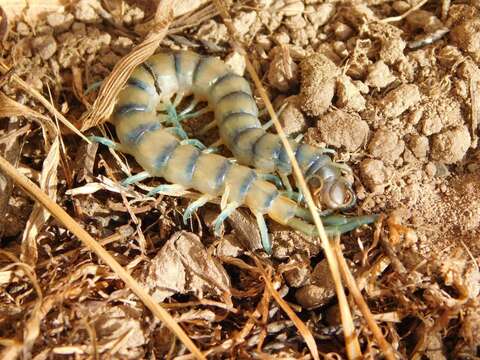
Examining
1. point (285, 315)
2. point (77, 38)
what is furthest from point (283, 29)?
point (285, 315)

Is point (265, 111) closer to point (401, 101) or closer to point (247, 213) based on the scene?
point (247, 213)

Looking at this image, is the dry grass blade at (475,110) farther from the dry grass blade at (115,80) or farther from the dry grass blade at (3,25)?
the dry grass blade at (3,25)

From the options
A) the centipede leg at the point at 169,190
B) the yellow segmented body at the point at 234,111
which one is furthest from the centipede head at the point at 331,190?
the centipede leg at the point at 169,190

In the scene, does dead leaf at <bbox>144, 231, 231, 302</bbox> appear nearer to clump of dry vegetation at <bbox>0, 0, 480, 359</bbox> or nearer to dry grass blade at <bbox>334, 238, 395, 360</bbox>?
clump of dry vegetation at <bbox>0, 0, 480, 359</bbox>

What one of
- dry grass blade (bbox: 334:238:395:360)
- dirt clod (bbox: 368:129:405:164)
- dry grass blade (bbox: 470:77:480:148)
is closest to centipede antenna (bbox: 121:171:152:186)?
dry grass blade (bbox: 334:238:395:360)

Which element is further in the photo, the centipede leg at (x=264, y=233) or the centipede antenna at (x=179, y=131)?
the centipede antenna at (x=179, y=131)
